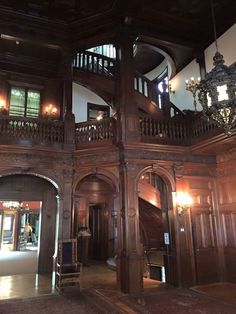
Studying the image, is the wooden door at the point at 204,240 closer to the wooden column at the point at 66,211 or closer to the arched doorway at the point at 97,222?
the wooden column at the point at 66,211

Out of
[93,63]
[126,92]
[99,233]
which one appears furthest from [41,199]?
[93,63]

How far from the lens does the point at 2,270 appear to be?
9648 millimetres

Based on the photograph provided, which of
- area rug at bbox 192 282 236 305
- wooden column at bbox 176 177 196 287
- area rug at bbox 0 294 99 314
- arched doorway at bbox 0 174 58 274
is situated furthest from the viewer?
arched doorway at bbox 0 174 58 274

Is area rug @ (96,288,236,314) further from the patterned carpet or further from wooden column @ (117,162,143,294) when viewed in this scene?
wooden column @ (117,162,143,294)

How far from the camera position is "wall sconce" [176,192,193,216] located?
7570 mm

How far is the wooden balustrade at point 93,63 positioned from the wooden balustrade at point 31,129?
96.3 inches

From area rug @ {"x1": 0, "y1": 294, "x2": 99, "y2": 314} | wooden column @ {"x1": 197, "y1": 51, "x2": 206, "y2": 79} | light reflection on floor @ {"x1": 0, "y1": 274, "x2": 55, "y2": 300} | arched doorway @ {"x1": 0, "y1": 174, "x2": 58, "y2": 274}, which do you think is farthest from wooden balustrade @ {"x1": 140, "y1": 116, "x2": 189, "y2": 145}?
light reflection on floor @ {"x1": 0, "y1": 274, "x2": 55, "y2": 300}

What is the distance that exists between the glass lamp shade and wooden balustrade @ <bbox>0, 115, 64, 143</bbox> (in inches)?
179

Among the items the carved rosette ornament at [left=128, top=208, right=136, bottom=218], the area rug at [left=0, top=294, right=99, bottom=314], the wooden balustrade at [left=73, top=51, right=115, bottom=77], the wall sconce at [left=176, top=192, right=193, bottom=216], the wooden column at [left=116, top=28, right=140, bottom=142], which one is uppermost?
the wooden balustrade at [left=73, top=51, right=115, bottom=77]

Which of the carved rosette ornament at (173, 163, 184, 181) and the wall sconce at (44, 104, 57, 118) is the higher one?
the wall sconce at (44, 104, 57, 118)

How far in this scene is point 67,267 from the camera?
696cm

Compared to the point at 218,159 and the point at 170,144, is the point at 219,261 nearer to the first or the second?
the point at 218,159

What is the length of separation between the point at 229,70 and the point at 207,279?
A: 5.77 meters

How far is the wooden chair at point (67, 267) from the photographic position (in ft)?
21.9
